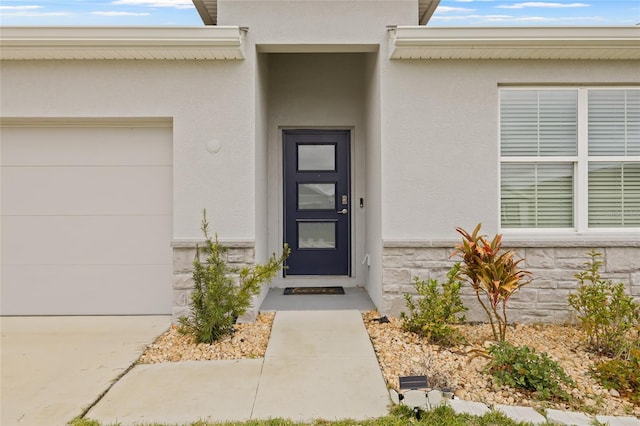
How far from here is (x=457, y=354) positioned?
3.71m

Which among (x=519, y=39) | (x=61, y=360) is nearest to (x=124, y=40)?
(x=61, y=360)

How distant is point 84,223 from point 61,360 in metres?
1.87

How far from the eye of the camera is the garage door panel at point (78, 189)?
4984 millimetres

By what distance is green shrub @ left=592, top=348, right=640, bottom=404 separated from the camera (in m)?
3.04

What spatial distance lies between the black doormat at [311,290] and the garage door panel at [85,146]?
239 centimetres

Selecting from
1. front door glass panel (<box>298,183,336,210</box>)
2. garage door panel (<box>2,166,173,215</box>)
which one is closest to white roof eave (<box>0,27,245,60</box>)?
garage door panel (<box>2,166,173,215</box>)

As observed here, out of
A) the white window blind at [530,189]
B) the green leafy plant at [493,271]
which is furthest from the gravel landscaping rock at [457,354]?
Answer: the white window blind at [530,189]

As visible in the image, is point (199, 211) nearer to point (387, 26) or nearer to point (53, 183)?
point (53, 183)

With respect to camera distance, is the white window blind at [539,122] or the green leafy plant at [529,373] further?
the white window blind at [539,122]

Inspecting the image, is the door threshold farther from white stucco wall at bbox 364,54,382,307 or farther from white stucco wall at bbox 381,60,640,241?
white stucco wall at bbox 381,60,640,241

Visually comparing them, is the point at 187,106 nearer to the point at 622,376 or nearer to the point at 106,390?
the point at 106,390

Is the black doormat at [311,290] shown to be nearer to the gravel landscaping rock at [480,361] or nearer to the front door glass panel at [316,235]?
the front door glass panel at [316,235]

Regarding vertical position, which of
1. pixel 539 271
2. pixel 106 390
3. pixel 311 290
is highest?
pixel 539 271

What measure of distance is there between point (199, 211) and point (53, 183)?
1.98m
